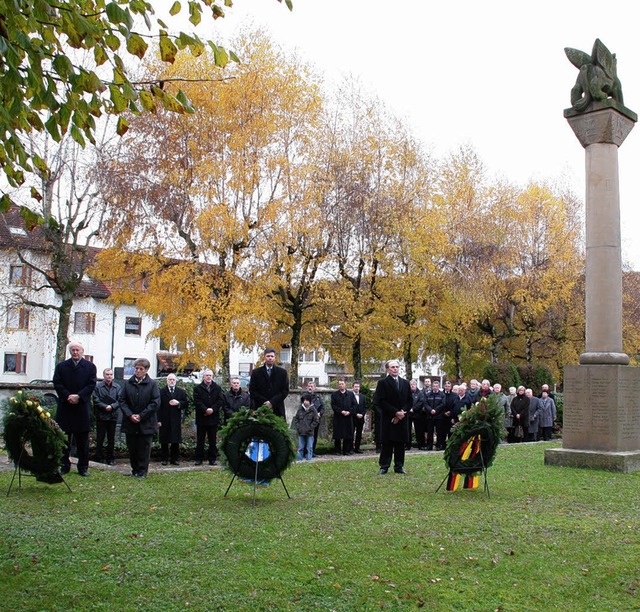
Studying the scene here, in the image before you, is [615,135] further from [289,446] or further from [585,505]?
[289,446]

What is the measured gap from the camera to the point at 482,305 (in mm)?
38500

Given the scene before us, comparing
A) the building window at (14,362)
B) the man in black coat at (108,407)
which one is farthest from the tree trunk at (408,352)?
the building window at (14,362)

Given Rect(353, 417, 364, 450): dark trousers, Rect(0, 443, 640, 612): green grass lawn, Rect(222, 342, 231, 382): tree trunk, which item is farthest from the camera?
Rect(222, 342, 231, 382): tree trunk

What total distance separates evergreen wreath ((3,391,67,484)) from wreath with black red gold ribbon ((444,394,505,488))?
5.61 metres

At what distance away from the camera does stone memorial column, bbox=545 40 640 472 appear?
50.3ft

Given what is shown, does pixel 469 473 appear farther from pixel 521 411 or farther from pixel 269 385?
pixel 521 411

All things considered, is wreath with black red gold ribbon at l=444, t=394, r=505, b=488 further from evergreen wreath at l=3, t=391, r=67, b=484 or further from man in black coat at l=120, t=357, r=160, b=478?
evergreen wreath at l=3, t=391, r=67, b=484

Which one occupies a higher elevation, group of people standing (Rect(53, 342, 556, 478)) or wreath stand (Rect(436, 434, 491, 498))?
group of people standing (Rect(53, 342, 556, 478))

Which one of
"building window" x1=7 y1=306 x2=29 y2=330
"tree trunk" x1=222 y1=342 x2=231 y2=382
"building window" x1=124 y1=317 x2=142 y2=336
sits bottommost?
"tree trunk" x1=222 y1=342 x2=231 y2=382

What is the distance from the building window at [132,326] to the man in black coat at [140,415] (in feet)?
161

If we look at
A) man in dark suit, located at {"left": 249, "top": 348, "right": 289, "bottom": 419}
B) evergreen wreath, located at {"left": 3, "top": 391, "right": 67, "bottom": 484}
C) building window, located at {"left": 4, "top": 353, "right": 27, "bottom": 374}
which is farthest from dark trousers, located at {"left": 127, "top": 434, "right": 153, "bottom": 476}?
building window, located at {"left": 4, "top": 353, "right": 27, "bottom": 374}

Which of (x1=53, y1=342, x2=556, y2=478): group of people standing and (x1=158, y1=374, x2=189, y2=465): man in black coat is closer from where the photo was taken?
(x1=53, y1=342, x2=556, y2=478): group of people standing

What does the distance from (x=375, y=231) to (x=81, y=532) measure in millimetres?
27509

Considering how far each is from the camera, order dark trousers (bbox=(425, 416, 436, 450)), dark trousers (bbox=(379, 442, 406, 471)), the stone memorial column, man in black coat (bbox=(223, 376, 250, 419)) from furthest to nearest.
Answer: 1. dark trousers (bbox=(425, 416, 436, 450))
2. man in black coat (bbox=(223, 376, 250, 419))
3. the stone memorial column
4. dark trousers (bbox=(379, 442, 406, 471))
